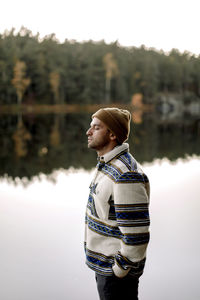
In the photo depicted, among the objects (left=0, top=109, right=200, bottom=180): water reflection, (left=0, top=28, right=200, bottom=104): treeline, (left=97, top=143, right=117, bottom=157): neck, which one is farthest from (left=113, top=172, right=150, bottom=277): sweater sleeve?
(left=0, top=28, right=200, bottom=104): treeline

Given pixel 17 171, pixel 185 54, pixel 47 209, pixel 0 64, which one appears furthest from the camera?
pixel 185 54

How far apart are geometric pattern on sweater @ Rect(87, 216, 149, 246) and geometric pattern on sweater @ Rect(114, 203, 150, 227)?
0.07 metres

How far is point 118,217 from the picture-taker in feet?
8.01

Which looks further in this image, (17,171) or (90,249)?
(17,171)

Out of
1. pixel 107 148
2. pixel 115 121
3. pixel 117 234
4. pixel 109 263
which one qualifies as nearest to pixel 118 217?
pixel 117 234

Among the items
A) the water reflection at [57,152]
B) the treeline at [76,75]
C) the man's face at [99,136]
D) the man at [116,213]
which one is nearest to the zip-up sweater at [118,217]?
the man at [116,213]

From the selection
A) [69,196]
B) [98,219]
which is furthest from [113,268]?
[69,196]

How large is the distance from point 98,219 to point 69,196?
6797 mm

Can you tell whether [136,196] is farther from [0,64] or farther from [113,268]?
[0,64]

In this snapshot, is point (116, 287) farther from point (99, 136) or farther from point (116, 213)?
point (99, 136)

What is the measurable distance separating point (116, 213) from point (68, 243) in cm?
387

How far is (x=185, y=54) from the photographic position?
132m

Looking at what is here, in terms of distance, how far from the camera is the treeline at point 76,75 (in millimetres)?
65750

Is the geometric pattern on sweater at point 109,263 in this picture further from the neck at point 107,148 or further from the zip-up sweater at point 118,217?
the neck at point 107,148
